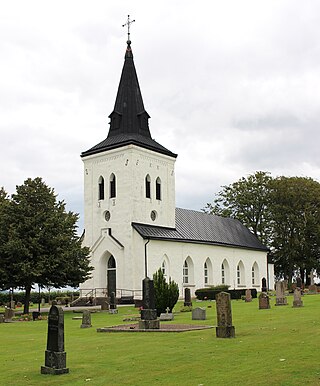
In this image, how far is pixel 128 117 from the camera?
50625 millimetres

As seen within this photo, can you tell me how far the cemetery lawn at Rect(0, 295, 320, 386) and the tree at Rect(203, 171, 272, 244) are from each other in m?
48.0

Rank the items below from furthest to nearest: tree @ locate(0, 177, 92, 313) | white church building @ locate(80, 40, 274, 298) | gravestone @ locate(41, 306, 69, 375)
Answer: white church building @ locate(80, 40, 274, 298) < tree @ locate(0, 177, 92, 313) < gravestone @ locate(41, 306, 69, 375)

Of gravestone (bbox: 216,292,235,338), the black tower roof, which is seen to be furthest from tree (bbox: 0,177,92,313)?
gravestone (bbox: 216,292,235,338)

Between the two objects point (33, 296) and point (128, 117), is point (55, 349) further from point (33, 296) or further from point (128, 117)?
point (33, 296)

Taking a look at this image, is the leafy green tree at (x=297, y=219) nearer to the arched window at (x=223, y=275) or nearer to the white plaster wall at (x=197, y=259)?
the white plaster wall at (x=197, y=259)

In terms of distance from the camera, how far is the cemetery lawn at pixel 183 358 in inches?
407

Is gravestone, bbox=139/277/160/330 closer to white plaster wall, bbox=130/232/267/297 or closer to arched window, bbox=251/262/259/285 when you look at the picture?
white plaster wall, bbox=130/232/267/297

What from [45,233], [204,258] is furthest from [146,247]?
[45,233]

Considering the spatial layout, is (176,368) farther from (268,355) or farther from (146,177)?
(146,177)

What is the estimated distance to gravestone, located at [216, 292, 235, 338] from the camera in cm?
1575

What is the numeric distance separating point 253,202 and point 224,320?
52.1m

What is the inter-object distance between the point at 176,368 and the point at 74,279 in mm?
25169

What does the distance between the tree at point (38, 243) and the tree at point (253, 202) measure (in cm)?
3432

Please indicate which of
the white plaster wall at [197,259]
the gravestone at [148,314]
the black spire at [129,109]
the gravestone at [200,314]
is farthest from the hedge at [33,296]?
the gravestone at [148,314]
